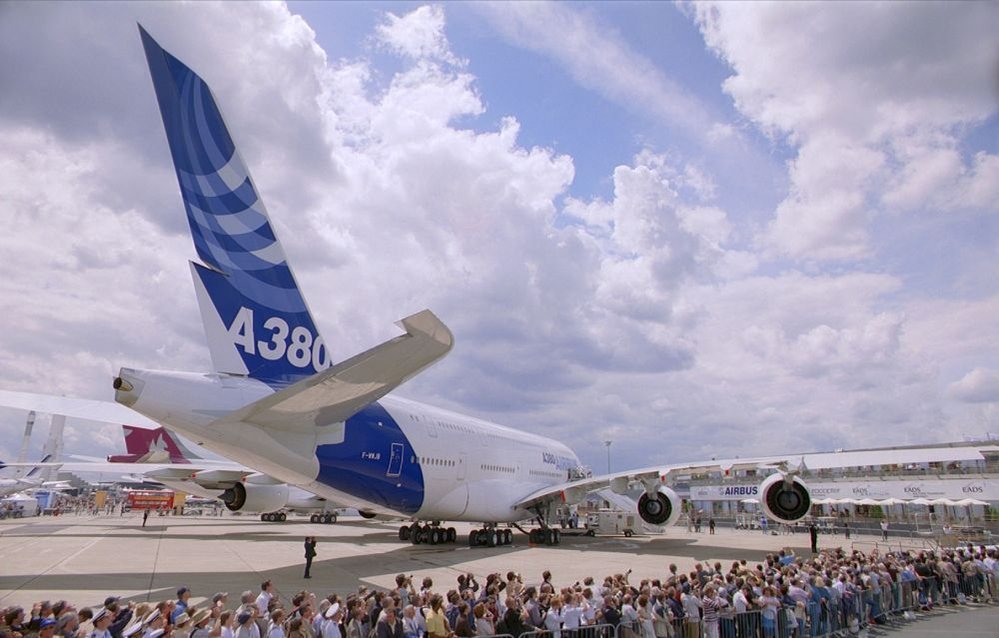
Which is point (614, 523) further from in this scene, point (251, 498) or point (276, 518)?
point (276, 518)

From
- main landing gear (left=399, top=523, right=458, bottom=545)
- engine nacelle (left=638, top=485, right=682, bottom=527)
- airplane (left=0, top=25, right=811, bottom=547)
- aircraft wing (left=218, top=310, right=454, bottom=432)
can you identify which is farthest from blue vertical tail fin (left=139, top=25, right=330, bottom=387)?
engine nacelle (left=638, top=485, right=682, bottom=527)

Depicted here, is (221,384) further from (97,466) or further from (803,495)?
(97,466)

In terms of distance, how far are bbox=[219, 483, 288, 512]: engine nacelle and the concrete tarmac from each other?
133 cm

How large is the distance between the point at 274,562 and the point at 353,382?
9.07 m

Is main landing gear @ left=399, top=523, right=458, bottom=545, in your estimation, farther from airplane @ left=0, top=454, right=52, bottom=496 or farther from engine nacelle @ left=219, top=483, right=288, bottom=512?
airplane @ left=0, top=454, right=52, bottom=496

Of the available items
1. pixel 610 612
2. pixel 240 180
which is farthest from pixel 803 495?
pixel 240 180

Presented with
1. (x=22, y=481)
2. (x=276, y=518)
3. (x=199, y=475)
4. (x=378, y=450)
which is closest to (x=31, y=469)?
(x=22, y=481)

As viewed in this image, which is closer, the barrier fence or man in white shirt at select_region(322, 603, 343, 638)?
man in white shirt at select_region(322, 603, 343, 638)

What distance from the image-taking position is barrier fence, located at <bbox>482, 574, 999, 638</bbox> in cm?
755

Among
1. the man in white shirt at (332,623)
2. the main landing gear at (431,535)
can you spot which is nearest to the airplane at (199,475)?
the main landing gear at (431,535)

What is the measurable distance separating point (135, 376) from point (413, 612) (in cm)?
557

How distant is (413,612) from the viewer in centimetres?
680

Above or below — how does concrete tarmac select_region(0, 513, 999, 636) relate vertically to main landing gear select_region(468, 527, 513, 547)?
below

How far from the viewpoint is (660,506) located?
63.3 ft
